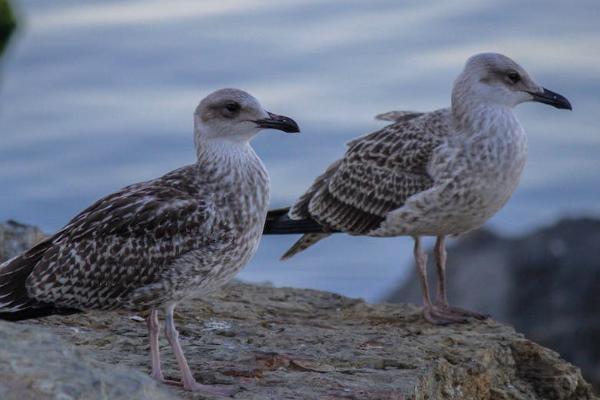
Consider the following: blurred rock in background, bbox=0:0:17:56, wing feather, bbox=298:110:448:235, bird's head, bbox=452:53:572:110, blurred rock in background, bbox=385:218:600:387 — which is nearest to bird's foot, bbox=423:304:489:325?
wing feather, bbox=298:110:448:235

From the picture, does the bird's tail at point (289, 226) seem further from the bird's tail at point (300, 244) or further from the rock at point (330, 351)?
the rock at point (330, 351)

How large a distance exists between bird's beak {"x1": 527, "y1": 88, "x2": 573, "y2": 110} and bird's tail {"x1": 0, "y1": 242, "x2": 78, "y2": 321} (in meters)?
4.97

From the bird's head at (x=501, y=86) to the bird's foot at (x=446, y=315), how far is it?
1874mm

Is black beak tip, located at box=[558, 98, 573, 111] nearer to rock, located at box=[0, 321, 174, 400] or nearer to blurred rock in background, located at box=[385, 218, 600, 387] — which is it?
blurred rock in background, located at box=[385, 218, 600, 387]

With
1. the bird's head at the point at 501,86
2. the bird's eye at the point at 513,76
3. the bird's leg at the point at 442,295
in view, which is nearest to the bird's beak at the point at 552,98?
the bird's head at the point at 501,86

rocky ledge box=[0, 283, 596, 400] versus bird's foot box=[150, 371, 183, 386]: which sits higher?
bird's foot box=[150, 371, 183, 386]

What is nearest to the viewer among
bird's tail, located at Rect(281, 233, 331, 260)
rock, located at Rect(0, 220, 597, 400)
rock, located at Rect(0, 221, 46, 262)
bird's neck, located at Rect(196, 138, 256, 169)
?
rock, located at Rect(0, 220, 597, 400)

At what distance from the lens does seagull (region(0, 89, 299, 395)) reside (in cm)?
950

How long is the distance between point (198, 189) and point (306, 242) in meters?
4.17

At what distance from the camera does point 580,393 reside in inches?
456

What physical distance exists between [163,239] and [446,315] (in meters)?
3.66

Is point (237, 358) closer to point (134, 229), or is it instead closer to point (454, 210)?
point (134, 229)

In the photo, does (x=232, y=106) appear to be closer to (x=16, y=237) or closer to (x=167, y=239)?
(x=167, y=239)

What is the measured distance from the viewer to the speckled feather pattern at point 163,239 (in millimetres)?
9500
